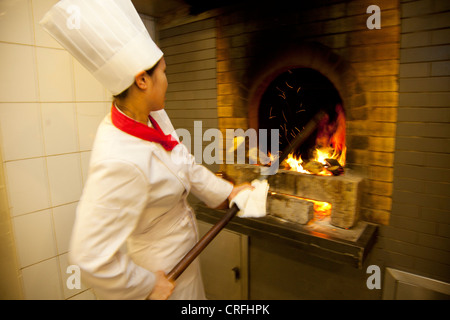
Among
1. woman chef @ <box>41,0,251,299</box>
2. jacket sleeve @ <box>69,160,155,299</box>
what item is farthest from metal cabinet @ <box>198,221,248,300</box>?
jacket sleeve @ <box>69,160,155,299</box>

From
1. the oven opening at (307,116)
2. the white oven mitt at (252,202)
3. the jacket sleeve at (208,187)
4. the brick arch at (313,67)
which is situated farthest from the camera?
the oven opening at (307,116)

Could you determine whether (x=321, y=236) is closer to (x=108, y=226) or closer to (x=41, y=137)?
(x=108, y=226)

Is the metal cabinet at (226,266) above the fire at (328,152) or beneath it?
beneath

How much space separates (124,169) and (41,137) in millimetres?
1302

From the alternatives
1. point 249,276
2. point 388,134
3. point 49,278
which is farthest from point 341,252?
point 49,278

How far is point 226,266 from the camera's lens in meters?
2.38

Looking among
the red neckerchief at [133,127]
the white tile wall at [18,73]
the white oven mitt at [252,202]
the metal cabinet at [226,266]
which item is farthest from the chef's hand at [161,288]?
the white tile wall at [18,73]

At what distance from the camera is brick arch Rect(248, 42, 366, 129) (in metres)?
1.71

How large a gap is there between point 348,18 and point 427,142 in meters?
0.83

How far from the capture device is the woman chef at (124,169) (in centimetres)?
100

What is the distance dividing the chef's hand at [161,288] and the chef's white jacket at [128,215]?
0.09ft

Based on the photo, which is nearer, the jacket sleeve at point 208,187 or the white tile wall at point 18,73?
the jacket sleeve at point 208,187

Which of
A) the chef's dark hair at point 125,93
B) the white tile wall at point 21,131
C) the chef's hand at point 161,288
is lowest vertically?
the chef's hand at point 161,288

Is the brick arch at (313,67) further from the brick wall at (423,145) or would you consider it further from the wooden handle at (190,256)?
the wooden handle at (190,256)
